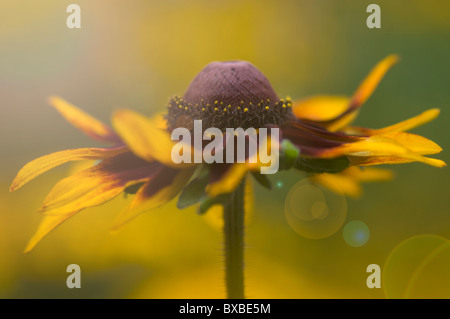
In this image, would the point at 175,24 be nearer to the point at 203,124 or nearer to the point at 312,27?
the point at 312,27

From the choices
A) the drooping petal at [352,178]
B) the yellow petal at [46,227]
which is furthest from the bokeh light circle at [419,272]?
the yellow petal at [46,227]

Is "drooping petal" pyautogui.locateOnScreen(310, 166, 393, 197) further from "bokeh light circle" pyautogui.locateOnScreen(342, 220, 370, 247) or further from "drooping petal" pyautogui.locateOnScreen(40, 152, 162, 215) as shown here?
"bokeh light circle" pyautogui.locateOnScreen(342, 220, 370, 247)

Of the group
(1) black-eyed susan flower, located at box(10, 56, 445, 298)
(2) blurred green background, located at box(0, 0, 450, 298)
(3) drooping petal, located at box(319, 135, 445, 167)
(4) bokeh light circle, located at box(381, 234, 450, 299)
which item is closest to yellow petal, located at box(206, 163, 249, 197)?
(1) black-eyed susan flower, located at box(10, 56, 445, 298)

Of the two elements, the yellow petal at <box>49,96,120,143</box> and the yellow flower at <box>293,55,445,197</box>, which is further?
the yellow petal at <box>49,96,120,143</box>

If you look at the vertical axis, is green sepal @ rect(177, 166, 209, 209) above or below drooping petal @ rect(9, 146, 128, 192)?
below

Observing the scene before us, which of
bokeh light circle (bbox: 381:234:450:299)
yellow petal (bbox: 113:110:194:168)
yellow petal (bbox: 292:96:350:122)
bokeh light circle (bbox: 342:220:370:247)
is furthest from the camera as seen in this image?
bokeh light circle (bbox: 342:220:370:247)

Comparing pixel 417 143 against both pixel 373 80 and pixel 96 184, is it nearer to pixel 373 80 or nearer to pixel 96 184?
pixel 373 80

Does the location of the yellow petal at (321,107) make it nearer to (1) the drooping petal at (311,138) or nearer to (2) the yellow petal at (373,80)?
(2) the yellow petal at (373,80)
